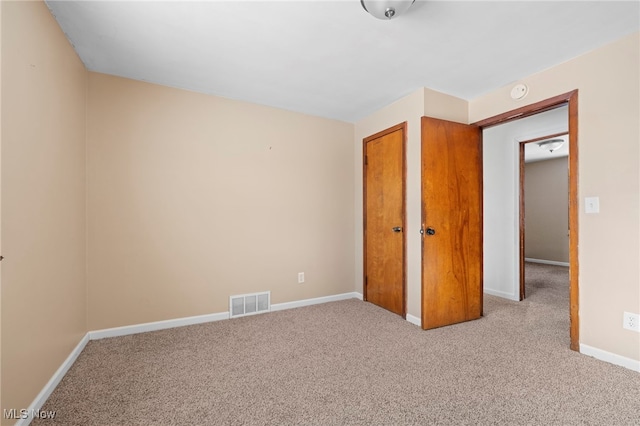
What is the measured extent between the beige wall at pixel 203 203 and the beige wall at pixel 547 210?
5432mm

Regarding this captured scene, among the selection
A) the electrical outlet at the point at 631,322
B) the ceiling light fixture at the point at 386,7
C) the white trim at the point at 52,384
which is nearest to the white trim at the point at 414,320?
the electrical outlet at the point at 631,322

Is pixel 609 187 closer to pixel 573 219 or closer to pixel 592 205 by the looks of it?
pixel 592 205

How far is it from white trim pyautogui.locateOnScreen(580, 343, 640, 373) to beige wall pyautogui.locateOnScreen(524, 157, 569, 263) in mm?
5128

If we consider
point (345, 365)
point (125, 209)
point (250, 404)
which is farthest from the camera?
point (125, 209)

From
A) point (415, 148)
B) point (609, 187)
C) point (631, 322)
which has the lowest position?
point (631, 322)

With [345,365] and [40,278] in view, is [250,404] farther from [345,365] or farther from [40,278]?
[40,278]

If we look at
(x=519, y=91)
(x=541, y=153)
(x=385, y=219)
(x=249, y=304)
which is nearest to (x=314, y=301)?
(x=249, y=304)

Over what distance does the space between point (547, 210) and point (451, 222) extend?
5378 mm

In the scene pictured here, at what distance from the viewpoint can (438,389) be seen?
172cm

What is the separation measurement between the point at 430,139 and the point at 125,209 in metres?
2.90

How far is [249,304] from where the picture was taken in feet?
10.1

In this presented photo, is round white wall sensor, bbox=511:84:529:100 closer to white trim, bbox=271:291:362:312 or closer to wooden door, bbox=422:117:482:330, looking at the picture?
wooden door, bbox=422:117:482:330

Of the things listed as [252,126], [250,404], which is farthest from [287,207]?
[250,404]

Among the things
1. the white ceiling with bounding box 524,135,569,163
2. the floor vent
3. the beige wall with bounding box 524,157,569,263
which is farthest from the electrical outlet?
the beige wall with bounding box 524,157,569,263
